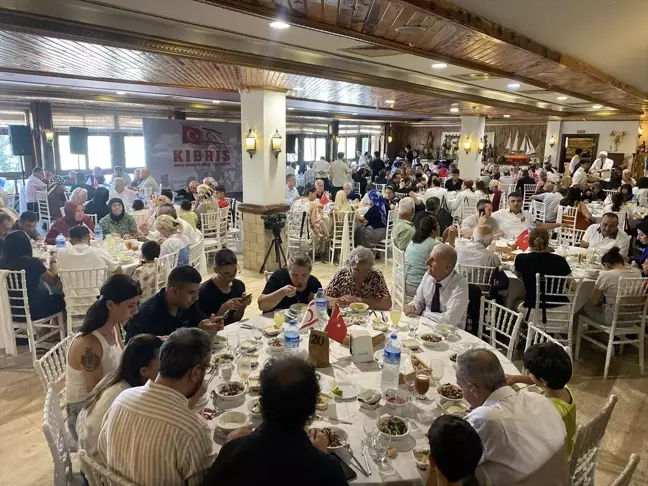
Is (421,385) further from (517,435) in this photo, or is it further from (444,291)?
(444,291)

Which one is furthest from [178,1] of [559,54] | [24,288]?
[559,54]

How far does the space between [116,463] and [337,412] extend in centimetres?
92

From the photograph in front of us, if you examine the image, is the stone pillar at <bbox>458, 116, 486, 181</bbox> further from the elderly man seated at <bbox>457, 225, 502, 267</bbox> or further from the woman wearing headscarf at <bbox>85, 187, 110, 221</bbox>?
the woman wearing headscarf at <bbox>85, 187, 110, 221</bbox>

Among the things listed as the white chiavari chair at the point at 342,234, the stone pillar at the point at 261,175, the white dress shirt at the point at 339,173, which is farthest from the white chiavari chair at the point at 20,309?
the white dress shirt at the point at 339,173

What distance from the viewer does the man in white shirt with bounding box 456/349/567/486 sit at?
1634 millimetres

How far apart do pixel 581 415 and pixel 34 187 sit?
9.68m

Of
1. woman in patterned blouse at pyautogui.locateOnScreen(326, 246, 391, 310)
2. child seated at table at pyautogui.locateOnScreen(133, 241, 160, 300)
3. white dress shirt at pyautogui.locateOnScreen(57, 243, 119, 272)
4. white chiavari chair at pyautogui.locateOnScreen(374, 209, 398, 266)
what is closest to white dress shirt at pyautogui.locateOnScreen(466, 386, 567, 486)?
woman in patterned blouse at pyautogui.locateOnScreen(326, 246, 391, 310)

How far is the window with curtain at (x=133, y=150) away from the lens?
42.0 feet

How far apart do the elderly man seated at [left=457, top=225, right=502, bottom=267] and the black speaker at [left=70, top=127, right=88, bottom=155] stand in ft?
32.2

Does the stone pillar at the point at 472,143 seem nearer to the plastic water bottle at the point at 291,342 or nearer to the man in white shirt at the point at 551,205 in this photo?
the man in white shirt at the point at 551,205

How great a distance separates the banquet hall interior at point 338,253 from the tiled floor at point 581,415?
2 centimetres

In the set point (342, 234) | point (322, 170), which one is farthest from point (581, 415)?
point (322, 170)

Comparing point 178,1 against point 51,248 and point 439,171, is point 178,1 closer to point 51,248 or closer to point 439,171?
point 51,248

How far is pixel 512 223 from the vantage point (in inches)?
258
